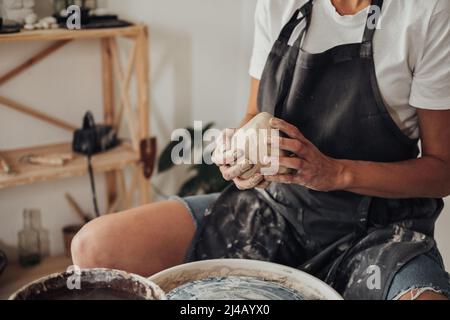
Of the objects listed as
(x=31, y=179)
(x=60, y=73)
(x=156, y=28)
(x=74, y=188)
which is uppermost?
(x=156, y=28)

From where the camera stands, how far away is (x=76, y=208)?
2.31 m

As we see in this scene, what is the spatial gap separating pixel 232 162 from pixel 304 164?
13 cm

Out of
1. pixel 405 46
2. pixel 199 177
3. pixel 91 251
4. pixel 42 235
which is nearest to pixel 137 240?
pixel 91 251

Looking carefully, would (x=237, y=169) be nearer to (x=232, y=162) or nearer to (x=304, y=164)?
(x=232, y=162)

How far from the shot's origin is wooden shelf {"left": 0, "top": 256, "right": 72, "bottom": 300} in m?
2.05

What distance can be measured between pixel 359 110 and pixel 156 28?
4.36 feet

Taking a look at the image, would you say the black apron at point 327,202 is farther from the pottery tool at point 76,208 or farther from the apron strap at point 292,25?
the pottery tool at point 76,208

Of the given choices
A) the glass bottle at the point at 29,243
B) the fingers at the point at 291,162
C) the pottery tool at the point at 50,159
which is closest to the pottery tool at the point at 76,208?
the glass bottle at the point at 29,243

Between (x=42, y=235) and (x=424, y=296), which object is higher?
(x=424, y=296)

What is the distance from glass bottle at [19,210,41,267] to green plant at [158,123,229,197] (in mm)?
520

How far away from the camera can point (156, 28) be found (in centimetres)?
227

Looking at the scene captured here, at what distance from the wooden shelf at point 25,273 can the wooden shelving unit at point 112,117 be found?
0.29m
